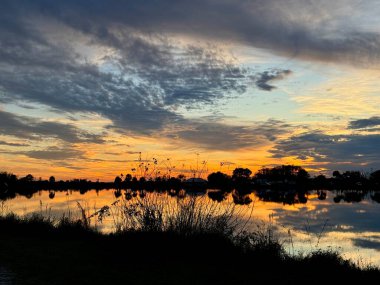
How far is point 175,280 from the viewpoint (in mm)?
7020

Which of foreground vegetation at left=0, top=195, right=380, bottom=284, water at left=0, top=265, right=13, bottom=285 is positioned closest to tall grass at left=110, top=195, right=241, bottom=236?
foreground vegetation at left=0, top=195, right=380, bottom=284

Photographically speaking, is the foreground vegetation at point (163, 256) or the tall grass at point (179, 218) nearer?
the foreground vegetation at point (163, 256)

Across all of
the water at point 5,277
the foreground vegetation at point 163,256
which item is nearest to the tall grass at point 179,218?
the foreground vegetation at point 163,256

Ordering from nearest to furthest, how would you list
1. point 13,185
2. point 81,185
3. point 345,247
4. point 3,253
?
point 3,253 < point 345,247 < point 13,185 < point 81,185

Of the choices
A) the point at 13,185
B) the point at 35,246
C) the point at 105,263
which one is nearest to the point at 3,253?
the point at 35,246

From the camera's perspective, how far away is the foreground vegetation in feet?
23.7

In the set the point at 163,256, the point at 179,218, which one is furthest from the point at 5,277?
the point at 179,218

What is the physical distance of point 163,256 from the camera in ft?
29.8

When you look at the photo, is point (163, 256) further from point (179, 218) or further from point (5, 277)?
point (5, 277)

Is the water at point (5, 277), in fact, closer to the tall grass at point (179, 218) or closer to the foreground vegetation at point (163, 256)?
the foreground vegetation at point (163, 256)

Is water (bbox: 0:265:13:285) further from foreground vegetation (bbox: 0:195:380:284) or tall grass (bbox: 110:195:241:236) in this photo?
tall grass (bbox: 110:195:241:236)

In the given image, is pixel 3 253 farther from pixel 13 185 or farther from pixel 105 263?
pixel 13 185

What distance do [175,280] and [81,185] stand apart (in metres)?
126

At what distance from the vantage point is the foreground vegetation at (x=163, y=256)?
7219 mm
